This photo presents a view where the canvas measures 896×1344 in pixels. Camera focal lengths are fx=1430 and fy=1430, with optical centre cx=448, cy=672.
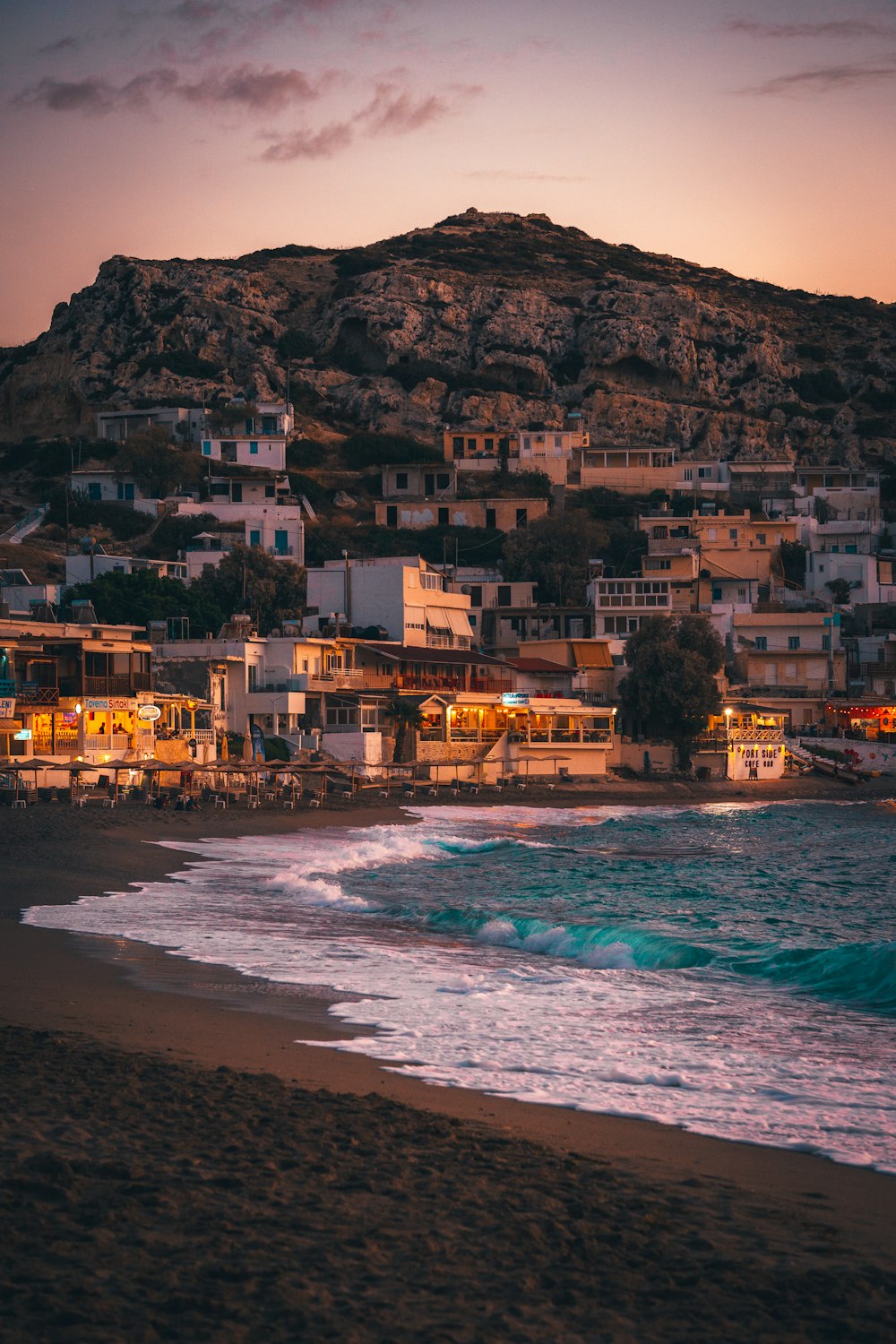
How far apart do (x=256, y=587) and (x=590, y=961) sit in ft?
214

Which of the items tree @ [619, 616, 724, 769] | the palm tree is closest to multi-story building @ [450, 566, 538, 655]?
tree @ [619, 616, 724, 769]

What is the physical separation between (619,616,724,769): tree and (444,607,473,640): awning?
10153mm

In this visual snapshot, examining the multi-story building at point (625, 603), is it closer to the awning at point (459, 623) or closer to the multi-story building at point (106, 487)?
the awning at point (459, 623)

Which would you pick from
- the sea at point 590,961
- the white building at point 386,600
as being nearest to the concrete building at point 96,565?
the white building at point 386,600

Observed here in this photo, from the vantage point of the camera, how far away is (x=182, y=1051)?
12320 millimetres

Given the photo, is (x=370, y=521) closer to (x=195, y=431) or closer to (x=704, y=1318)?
(x=195, y=431)

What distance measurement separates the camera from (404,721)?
6894 centimetres

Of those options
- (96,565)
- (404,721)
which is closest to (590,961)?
(404,721)

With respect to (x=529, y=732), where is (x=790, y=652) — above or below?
above

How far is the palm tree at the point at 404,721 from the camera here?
6875 centimetres

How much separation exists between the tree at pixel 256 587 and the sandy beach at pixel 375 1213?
7096 cm

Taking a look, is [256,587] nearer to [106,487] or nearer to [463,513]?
[463,513]

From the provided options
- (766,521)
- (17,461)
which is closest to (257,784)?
(766,521)

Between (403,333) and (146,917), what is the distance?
13527 cm
